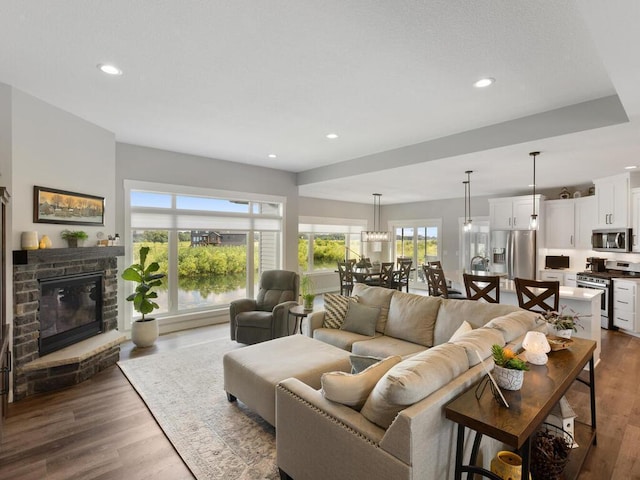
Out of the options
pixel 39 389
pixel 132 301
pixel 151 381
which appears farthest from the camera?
pixel 132 301

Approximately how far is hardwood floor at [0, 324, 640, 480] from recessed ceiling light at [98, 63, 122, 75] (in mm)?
2900

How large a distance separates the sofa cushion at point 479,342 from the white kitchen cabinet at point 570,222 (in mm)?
5681

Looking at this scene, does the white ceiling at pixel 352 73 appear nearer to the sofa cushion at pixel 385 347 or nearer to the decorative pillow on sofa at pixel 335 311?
the decorative pillow on sofa at pixel 335 311

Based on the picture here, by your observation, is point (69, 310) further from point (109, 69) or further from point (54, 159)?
point (109, 69)

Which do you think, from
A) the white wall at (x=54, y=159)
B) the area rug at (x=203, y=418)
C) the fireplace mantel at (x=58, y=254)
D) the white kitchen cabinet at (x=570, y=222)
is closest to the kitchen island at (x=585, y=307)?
the white kitchen cabinet at (x=570, y=222)

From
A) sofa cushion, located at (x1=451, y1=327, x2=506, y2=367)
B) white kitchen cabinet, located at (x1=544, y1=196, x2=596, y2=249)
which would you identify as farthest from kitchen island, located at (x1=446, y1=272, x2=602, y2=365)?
white kitchen cabinet, located at (x1=544, y1=196, x2=596, y2=249)

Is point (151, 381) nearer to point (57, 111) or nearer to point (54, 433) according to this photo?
point (54, 433)

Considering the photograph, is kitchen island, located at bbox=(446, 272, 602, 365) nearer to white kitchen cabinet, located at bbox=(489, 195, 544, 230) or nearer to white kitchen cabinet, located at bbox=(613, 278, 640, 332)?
white kitchen cabinet, located at bbox=(613, 278, 640, 332)

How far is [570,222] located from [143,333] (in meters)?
8.01

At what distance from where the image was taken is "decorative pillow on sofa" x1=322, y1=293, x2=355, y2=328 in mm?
3773

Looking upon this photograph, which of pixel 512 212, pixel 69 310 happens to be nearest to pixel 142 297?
pixel 69 310

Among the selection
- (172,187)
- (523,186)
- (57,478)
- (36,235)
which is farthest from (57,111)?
(523,186)

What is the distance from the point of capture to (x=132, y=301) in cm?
467

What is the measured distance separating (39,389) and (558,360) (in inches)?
177
